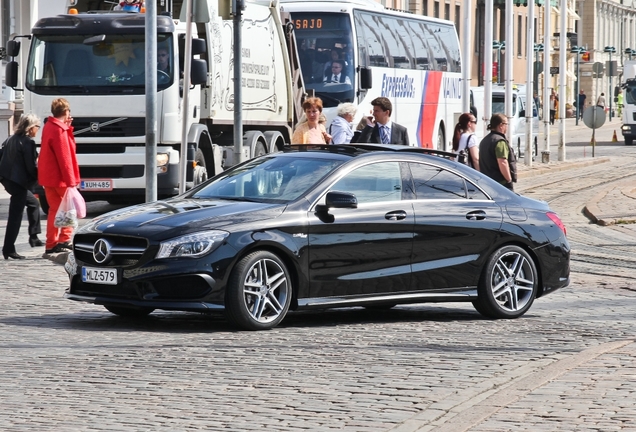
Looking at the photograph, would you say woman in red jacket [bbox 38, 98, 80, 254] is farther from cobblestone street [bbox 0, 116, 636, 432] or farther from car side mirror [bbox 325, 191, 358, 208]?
car side mirror [bbox 325, 191, 358, 208]

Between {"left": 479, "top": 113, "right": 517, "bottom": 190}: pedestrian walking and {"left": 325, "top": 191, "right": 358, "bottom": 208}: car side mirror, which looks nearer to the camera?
{"left": 325, "top": 191, "right": 358, "bottom": 208}: car side mirror

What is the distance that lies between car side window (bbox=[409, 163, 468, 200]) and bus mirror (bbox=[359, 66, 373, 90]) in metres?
15.9

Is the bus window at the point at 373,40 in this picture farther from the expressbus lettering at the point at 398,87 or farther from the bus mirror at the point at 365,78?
the bus mirror at the point at 365,78

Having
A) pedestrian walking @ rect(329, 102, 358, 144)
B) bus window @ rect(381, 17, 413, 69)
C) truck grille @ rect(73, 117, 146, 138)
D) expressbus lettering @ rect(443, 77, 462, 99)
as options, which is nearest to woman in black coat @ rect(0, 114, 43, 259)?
pedestrian walking @ rect(329, 102, 358, 144)

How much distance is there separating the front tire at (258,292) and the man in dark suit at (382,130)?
502 centimetres

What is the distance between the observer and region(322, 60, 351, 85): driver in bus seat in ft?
91.8

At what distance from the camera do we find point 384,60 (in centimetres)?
3042

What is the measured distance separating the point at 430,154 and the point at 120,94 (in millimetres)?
9761

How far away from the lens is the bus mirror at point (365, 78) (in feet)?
91.1

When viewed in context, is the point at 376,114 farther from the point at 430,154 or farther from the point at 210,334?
the point at 210,334

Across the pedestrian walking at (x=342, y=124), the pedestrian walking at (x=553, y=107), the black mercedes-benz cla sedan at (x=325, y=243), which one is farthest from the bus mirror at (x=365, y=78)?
the pedestrian walking at (x=553, y=107)

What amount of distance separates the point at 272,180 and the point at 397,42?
68.0 ft

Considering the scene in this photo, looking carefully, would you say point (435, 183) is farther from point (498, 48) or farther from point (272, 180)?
point (498, 48)

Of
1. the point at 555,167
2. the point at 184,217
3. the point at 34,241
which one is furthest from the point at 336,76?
the point at 184,217
